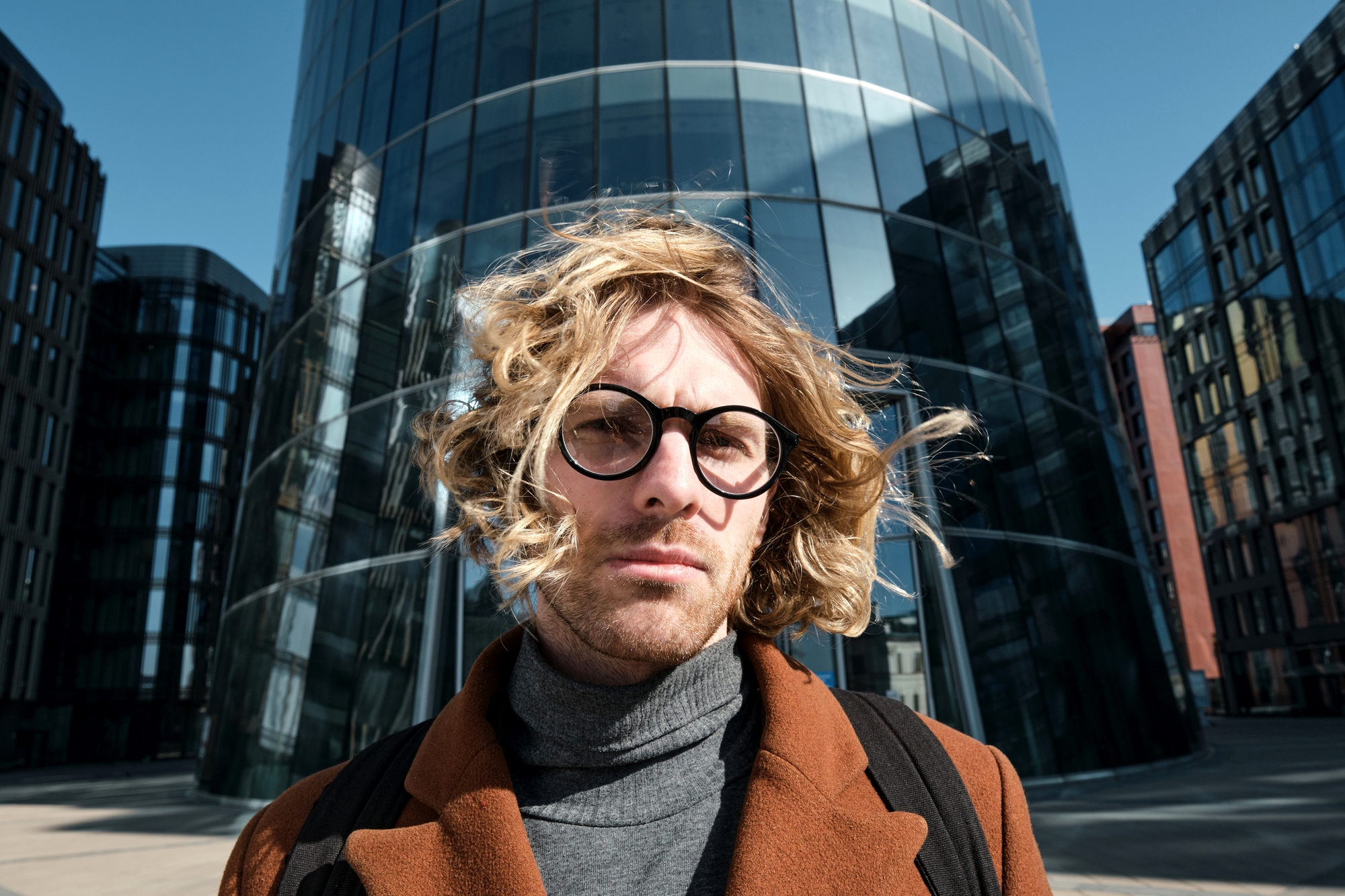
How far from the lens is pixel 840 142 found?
444 inches

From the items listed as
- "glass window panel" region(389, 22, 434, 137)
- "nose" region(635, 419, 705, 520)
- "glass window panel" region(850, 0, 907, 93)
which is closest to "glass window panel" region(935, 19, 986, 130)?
"glass window panel" region(850, 0, 907, 93)

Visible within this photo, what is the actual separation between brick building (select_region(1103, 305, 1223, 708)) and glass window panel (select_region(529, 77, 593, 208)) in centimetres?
5840

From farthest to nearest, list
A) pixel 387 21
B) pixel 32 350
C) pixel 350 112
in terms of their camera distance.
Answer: pixel 32 350
pixel 350 112
pixel 387 21

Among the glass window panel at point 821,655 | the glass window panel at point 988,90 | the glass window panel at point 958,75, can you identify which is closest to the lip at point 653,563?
the glass window panel at point 821,655

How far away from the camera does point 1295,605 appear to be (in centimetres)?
3306

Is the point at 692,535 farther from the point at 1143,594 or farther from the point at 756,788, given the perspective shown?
the point at 1143,594

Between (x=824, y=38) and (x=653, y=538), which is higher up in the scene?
(x=824, y=38)

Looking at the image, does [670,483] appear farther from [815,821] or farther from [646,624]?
[815,821]

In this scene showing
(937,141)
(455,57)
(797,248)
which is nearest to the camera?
(797,248)

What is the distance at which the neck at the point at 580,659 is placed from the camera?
Answer: 1.40m

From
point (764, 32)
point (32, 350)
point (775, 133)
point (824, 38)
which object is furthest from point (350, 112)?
point (32, 350)

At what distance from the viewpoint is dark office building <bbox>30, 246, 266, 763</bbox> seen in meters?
39.8

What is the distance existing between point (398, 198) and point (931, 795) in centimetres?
1248

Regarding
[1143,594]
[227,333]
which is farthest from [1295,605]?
[227,333]
